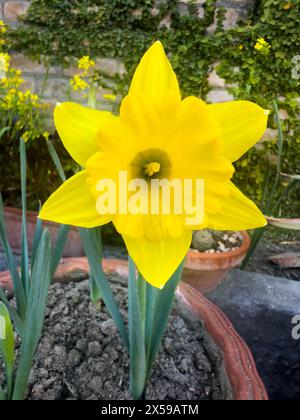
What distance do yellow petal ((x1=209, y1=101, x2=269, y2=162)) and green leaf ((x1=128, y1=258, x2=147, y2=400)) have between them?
10.6 inches

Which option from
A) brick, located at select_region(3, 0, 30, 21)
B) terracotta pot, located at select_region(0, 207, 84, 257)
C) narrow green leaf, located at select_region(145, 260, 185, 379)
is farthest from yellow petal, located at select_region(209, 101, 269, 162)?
brick, located at select_region(3, 0, 30, 21)

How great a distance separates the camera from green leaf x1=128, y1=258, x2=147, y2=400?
0.60 meters

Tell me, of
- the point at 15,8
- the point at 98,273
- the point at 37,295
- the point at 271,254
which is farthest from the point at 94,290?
the point at 15,8

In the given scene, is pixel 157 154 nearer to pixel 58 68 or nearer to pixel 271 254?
pixel 271 254

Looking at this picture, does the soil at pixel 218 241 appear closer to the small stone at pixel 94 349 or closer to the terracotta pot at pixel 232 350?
the terracotta pot at pixel 232 350

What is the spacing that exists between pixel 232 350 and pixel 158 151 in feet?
1.58

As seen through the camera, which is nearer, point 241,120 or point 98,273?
point 241,120

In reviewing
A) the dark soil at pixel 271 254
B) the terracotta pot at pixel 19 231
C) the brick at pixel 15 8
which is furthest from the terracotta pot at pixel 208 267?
the brick at pixel 15 8

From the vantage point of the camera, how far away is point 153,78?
0.42 m

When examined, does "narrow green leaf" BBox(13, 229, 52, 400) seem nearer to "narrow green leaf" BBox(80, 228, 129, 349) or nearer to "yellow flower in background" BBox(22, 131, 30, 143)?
"narrow green leaf" BBox(80, 228, 129, 349)

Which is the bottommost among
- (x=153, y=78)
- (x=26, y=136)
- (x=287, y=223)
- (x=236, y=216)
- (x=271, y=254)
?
(x=271, y=254)

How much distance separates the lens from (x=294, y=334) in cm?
119

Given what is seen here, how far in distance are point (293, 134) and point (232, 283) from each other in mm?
1058

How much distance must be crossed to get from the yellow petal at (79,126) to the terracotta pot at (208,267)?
1136 mm
